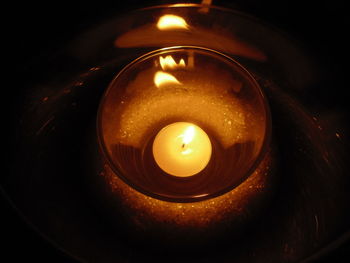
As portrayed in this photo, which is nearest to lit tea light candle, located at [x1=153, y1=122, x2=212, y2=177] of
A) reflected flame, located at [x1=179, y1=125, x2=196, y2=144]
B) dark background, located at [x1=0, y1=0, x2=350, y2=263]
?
reflected flame, located at [x1=179, y1=125, x2=196, y2=144]

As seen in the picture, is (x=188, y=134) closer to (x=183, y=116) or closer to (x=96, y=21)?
(x=183, y=116)

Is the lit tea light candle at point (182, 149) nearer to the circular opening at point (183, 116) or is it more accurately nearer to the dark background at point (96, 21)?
the circular opening at point (183, 116)

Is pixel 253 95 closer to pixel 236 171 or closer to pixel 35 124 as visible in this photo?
pixel 236 171

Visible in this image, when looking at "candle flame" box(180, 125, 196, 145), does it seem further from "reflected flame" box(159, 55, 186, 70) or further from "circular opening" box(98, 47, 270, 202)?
"reflected flame" box(159, 55, 186, 70)

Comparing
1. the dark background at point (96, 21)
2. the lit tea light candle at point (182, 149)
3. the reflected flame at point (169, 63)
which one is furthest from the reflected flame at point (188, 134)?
the dark background at point (96, 21)

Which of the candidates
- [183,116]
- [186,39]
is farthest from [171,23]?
[183,116]

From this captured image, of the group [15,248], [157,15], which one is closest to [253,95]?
[157,15]
